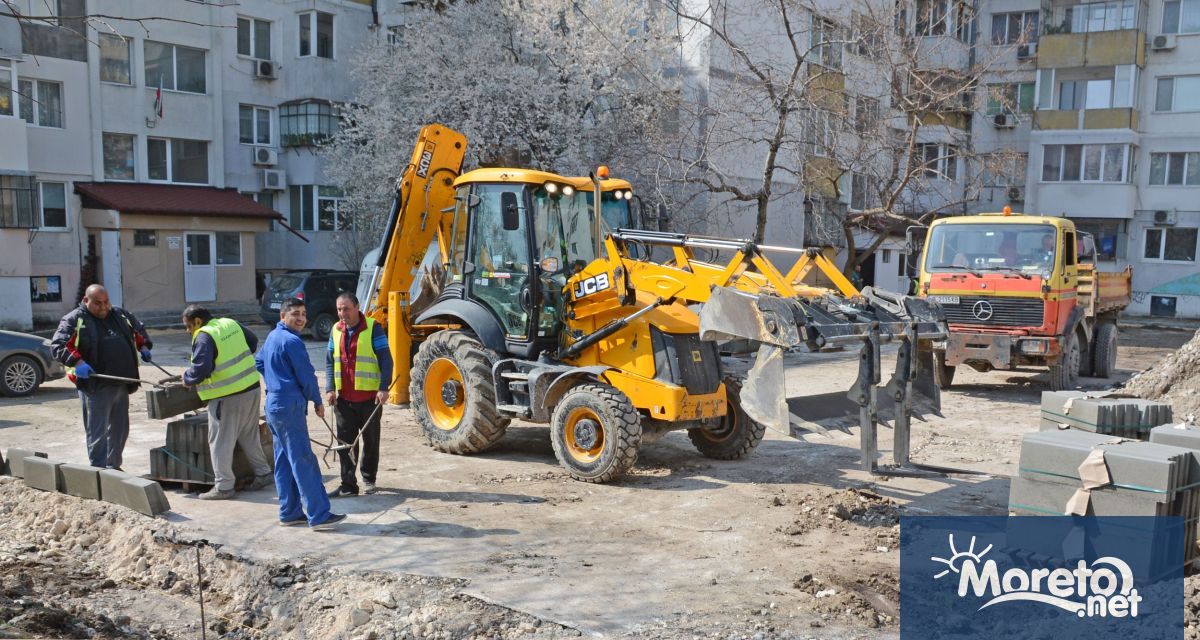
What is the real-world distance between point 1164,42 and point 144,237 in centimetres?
3205

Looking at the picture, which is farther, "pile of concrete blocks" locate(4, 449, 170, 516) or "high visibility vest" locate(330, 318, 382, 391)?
"high visibility vest" locate(330, 318, 382, 391)

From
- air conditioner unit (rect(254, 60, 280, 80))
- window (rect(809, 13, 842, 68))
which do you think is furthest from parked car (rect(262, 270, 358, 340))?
window (rect(809, 13, 842, 68))

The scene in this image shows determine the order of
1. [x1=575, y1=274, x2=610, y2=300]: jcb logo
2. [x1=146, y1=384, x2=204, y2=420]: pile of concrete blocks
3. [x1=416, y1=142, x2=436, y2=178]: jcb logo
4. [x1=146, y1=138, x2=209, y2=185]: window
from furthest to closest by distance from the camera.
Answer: [x1=146, y1=138, x2=209, y2=185]: window < [x1=416, y1=142, x2=436, y2=178]: jcb logo < [x1=575, y1=274, x2=610, y2=300]: jcb logo < [x1=146, y1=384, x2=204, y2=420]: pile of concrete blocks

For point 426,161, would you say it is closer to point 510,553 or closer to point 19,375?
point 510,553

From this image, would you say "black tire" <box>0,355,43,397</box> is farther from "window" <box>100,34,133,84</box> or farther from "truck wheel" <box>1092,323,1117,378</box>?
"truck wheel" <box>1092,323,1117,378</box>

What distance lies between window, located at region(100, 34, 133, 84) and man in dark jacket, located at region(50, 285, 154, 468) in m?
20.5

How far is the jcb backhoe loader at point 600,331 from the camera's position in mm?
7809

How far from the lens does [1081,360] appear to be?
1678 centimetres

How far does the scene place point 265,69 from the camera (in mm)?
29172

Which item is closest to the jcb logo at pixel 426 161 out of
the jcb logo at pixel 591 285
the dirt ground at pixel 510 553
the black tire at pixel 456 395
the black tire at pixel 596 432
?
the black tire at pixel 456 395

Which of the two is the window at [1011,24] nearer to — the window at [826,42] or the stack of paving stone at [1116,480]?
the window at [826,42]

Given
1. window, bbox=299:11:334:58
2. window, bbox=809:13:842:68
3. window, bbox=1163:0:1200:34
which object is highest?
window, bbox=1163:0:1200:34

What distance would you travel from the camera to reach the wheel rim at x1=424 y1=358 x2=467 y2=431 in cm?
1012

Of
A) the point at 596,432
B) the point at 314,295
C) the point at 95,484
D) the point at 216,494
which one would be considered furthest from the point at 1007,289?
the point at 314,295
